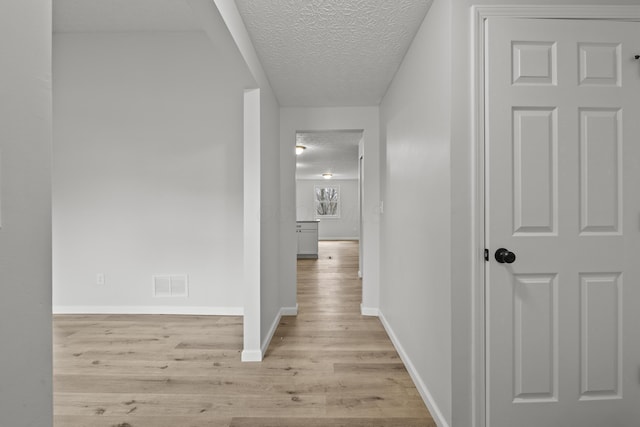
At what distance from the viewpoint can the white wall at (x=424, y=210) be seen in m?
1.61

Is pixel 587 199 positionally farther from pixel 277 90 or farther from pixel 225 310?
pixel 225 310

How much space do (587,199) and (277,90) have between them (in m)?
2.63

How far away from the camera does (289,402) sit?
1.90 meters

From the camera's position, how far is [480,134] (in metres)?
1.52

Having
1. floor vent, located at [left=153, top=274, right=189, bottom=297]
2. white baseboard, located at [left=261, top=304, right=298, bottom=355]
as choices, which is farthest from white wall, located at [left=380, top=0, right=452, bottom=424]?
floor vent, located at [left=153, top=274, right=189, bottom=297]

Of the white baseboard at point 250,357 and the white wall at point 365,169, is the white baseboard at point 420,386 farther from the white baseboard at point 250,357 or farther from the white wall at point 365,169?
the white baseboard at point 250,357

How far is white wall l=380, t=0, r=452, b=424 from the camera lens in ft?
5.29

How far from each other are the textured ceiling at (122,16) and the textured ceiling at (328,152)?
65.9 inches

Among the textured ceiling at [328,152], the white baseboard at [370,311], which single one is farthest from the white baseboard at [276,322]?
the textured ceiling at [328,152]

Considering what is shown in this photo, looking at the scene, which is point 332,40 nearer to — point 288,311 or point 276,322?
point 276,322

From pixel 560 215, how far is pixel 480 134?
562 mm

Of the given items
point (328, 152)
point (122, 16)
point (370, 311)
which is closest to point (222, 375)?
point (370, 311)

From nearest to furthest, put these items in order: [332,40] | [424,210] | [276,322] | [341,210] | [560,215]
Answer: [560,215], [424,210], [332,40], [276,322], [341,210]

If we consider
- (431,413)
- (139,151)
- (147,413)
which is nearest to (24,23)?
(147,413)
